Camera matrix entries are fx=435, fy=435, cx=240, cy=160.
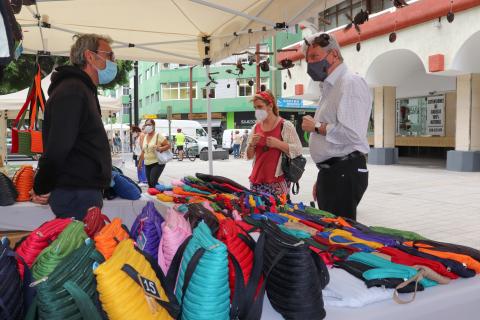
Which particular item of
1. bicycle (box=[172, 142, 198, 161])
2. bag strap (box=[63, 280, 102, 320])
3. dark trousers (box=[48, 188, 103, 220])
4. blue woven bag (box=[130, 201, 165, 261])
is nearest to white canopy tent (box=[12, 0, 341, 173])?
dark trousers (box=[48, 188, 103, 220])

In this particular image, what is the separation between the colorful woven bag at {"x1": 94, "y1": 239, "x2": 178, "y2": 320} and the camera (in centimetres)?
106

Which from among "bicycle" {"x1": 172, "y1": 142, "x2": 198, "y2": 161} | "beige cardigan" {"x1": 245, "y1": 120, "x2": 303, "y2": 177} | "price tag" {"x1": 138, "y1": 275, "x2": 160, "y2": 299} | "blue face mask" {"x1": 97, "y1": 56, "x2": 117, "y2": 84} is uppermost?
"blue face mask" {"x1": 97, "y1": 56, "x2": 117, "y2": 84}

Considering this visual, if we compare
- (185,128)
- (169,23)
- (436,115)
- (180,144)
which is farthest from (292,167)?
(185,128)

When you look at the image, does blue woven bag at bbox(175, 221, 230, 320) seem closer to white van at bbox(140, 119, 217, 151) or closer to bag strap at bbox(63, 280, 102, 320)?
bag strap at bbox(63, 280, 102, 320)

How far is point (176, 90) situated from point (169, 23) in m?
36.5

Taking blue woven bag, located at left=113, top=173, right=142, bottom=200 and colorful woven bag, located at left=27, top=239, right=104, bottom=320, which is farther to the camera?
blue woven bag, located at left=113, top=173, right=142, bottom=200

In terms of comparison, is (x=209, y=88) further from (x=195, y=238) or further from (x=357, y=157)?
(x=195, y=238)

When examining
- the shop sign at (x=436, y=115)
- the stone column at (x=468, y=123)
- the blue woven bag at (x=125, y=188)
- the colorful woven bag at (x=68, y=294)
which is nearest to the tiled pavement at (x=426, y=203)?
the stone column at (x=468, y=123)

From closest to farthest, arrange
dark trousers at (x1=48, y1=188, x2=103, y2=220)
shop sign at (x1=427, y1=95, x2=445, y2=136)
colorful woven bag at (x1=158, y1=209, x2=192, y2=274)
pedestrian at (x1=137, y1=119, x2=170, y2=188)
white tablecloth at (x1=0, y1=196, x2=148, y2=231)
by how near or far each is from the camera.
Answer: colorful woven bag at (x1=158, y1=209, x2=192, y2=274) → dark trousers at (x1=48, y1=188, x2=103, y2=220) → white tablecloth at (x1=0, y1=196, x2=148, y2=231) → pedestrian at (x1=137, y1=119, x2=170, y2=188) → shop sign at (x1=427, y1=95, x2=445, y2=136)

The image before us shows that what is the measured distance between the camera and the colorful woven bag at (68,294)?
105 cm

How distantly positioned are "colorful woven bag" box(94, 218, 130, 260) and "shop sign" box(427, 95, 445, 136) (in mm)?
17957

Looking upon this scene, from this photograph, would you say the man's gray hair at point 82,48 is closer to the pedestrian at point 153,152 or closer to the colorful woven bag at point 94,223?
the colorful woven bag at point 94,223

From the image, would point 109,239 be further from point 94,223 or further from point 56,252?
point 94,223

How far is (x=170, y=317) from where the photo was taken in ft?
3.66
